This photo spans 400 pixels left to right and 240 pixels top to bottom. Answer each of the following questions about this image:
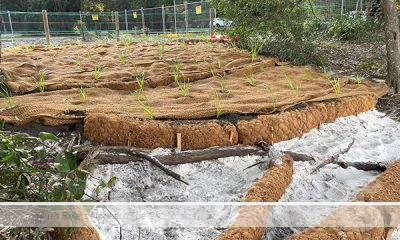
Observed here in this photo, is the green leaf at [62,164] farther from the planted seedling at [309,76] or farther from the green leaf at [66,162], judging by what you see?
the planted seedling at [309,76]

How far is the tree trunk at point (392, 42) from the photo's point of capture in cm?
319

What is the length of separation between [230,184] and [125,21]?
12.8 meters

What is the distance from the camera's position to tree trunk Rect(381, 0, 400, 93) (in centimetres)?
319

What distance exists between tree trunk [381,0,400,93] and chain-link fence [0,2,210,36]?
24.5 ft

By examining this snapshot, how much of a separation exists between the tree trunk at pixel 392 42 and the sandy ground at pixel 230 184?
4.16 feet

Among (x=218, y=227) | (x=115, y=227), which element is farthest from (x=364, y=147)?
(x=115, y=227)

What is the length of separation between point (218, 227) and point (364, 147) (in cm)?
135

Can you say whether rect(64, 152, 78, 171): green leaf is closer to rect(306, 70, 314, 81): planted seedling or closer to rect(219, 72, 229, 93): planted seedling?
rect(219, 72, 229, 93): planted seedling

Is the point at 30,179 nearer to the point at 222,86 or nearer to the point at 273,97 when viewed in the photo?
the point at 273,97

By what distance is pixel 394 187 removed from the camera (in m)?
1.69

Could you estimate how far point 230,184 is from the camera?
6.18 ft

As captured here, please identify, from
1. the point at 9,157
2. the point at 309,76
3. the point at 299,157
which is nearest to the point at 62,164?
the point at 9,157

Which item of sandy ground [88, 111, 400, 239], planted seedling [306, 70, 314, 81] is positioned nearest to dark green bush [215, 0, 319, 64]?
planted seedling [306, 70, 314, 81]

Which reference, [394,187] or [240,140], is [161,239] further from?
[394,187]
